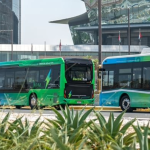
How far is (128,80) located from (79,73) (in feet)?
11.2

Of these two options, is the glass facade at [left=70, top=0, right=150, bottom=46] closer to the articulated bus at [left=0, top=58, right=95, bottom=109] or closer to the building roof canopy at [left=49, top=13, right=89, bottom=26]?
the building roof canopy at [left=49, top=13, right=89, bottom=26]

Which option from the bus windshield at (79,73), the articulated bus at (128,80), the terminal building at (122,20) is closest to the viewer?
the articulated bus at (128,80)

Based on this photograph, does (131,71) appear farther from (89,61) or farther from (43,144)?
(43,144)

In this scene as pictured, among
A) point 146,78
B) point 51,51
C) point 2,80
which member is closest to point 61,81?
point 146,78

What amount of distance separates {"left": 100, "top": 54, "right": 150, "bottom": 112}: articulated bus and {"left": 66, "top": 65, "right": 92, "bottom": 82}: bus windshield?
49.4 inches

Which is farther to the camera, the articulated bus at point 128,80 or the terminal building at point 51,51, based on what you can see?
the terminal building at point 51,51

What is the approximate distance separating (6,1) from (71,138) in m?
137

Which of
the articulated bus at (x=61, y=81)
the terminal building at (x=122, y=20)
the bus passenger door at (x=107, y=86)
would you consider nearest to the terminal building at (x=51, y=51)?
the terminal building at (x=122, y=20)

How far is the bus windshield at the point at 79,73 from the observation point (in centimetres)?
2575

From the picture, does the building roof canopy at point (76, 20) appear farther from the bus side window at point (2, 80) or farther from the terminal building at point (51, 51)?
the bus side window at point (2, 80)

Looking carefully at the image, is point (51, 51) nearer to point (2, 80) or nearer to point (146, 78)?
point (2, 80)

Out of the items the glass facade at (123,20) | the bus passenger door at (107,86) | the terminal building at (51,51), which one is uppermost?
the glass facade at (123,20)

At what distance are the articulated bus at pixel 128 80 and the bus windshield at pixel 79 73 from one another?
1254 millimetres

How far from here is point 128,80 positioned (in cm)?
2352
